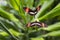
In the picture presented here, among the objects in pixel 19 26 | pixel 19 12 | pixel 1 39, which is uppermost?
pixel 19 12

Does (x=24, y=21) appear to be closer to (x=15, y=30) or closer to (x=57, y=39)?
(x=15, y=30)

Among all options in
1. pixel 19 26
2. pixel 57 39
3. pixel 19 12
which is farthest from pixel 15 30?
pixel 57 39

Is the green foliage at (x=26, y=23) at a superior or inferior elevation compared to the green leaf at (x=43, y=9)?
inferior

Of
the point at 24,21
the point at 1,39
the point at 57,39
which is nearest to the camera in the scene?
the point at 1,39

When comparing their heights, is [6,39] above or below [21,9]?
below

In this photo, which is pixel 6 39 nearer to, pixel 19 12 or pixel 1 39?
pixel 1 39

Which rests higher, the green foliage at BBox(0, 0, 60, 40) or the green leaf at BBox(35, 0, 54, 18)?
the green leaf at BBox(35, 0, 54, 18)

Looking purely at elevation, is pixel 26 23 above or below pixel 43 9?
below

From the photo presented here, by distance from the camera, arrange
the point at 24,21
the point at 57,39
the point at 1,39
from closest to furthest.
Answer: the point at 1,39, the point at 24,21, the point at 57,39

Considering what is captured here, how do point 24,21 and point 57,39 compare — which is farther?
point 57,39
